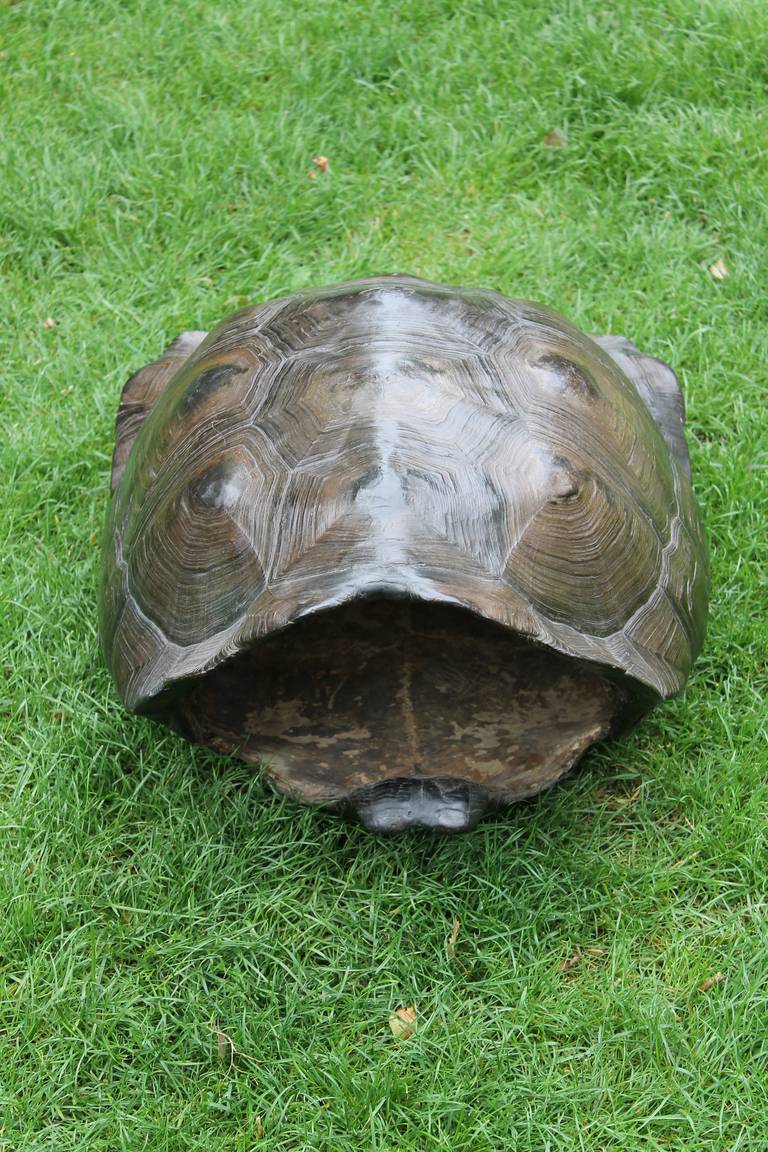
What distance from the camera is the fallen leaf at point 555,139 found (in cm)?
430

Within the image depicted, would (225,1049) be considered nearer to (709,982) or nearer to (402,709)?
(402,709)

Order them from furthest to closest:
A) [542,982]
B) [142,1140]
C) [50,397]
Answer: [50,397]
[542,982]
[142,1140]

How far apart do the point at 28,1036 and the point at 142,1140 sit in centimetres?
33

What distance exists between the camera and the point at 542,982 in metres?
2.52

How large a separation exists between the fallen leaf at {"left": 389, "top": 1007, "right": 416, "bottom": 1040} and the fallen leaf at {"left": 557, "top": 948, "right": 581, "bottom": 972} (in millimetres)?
320

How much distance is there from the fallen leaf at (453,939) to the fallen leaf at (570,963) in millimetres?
219

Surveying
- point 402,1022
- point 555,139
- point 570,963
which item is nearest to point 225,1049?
point 402,1022

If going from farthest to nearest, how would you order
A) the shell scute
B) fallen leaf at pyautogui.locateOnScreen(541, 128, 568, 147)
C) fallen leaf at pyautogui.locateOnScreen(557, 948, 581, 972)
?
fallen leaf at pyautogui.locateOnScreen(541, 128, 568, 147) < fallen leaf at pyautogui.locateOnScreen(557, 948, 581, 972) < the shell scute

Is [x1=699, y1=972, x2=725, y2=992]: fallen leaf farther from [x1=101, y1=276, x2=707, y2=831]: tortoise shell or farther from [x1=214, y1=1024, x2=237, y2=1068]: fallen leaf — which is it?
[x1=214, y1=1024, x2=237, y2=1068]: fallen leaf

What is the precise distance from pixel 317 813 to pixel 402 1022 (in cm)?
48

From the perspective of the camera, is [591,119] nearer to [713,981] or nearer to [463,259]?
[463,259]

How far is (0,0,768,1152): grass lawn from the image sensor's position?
7.90ft

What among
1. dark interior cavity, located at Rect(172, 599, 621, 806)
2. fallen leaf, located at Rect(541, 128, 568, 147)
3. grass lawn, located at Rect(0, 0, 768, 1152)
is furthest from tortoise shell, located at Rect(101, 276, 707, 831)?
fallen leaf, located at Rect(541, 128, 568, 147)

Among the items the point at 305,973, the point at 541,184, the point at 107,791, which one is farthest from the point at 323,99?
the point at 305,973
